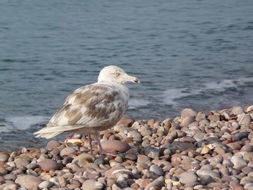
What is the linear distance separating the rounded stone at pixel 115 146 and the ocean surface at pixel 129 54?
139 cm

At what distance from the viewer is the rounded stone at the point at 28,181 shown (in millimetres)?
6530

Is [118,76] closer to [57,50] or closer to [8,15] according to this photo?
[57,50]

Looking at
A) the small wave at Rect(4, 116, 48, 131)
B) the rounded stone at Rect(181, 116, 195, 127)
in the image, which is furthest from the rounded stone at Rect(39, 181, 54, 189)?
the rounded stone at Rect(181, 116, 195, 127)

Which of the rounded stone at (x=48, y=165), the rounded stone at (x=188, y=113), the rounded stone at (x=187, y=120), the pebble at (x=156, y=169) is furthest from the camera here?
the rounded stone at (x=188, y=113)

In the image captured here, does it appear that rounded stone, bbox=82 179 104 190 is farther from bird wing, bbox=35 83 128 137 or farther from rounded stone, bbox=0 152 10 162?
rounded stone, bbox=0 152 10 162

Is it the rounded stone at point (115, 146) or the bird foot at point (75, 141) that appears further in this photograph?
the bird foot at point (75, 141)

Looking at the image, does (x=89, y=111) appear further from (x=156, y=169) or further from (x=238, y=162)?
(x=238, y=162)

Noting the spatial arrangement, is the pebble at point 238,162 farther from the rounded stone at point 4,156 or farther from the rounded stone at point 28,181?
the rounded stone at point 4,156

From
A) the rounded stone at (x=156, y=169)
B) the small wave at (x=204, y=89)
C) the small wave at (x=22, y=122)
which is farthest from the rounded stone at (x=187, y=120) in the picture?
the rounded stone at (x=156, y=169)

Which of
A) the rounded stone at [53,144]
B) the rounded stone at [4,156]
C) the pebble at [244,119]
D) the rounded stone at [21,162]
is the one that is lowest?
the rounded stone at [53,144]

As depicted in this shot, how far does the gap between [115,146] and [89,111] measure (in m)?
0.80

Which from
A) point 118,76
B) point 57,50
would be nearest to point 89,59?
point 57,50

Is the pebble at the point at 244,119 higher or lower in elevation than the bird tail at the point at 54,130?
lower

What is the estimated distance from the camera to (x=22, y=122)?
9.89 m
